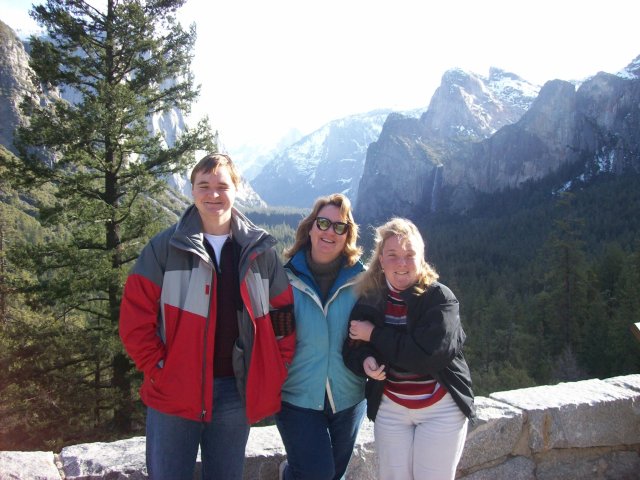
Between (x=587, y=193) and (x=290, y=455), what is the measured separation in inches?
3948

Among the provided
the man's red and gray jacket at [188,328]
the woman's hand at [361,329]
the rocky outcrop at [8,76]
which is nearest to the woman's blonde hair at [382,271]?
the woman's hand at [361,329]

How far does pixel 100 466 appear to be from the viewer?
267 cm

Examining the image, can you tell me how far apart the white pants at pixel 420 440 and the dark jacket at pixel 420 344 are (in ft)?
0.26

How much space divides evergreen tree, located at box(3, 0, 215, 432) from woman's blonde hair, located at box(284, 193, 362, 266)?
749 centimetres

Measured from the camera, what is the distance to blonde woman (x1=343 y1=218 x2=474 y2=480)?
2457 mm

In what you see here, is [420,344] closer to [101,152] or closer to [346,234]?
[346,234]

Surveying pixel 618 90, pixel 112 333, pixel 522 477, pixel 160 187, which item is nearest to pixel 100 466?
pixel 522 477

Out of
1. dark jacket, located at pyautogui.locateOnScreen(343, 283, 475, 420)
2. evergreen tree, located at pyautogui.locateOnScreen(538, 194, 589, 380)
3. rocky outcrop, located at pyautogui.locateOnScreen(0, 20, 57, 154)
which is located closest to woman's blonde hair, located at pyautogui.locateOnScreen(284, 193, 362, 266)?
dark jacket, located at pyautogui.locateOnScreen(343, 283, 475, 420)

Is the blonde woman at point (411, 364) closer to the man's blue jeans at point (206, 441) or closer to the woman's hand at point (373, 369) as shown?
the woman's hand at point (373, 369)

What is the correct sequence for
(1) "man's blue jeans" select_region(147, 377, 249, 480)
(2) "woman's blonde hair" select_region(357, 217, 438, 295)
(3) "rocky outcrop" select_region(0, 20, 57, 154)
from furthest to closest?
(3) "rocky outcrop" select_region(0, 20, 57, 154) < (2) "woman's blonde hair" select_region(357, 217, 438, 295) < (1) "man's blue jeans" select_region(147, 377, 249, 480)

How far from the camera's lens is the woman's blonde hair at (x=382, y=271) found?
2.67m

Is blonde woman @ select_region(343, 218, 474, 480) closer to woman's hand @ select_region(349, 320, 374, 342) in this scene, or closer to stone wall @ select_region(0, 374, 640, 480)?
woman's hand @ select_region(349, 320, 374, 342)

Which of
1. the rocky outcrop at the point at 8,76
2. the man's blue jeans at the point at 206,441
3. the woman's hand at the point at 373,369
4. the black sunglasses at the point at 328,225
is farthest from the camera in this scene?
the rocky outcrop at the point at 8,76

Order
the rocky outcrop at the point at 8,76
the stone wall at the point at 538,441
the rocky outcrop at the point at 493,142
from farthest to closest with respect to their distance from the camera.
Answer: the rocky outcrop at the point at 493,142, the rocky outcrop at the point at 8,76, the stone wall at the point at 538,441
